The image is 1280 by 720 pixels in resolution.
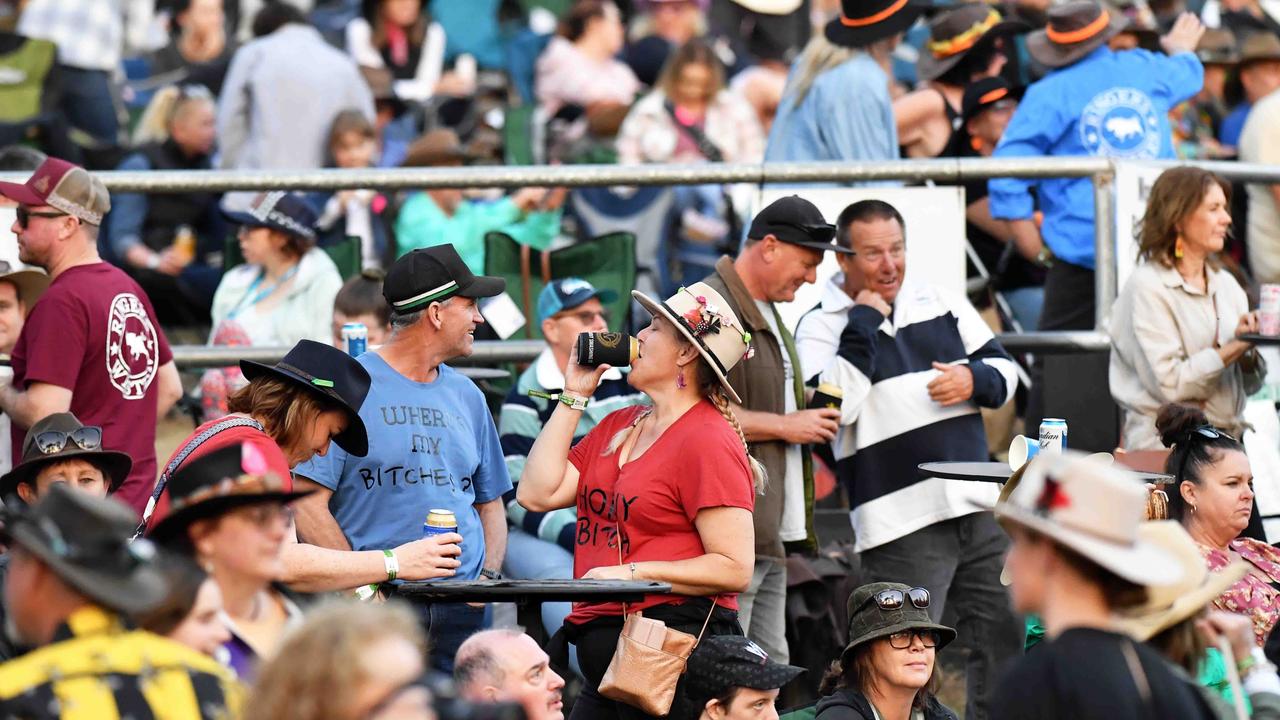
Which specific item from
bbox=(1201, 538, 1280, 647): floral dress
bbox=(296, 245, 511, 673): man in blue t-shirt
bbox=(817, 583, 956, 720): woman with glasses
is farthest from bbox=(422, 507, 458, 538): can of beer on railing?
bbox=(1201, 538, 1280, 647): floral dress

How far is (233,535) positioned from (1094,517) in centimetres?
A: 190

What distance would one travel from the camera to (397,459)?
6383 mm

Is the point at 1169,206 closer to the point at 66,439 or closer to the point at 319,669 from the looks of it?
the point at 66,439

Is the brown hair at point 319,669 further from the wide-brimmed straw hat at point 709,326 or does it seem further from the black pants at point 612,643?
the wide-brimmed straw hat at point 709,326

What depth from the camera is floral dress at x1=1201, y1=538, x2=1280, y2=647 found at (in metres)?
6.61

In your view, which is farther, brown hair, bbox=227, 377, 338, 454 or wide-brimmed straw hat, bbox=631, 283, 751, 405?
wide-brimmed straw hat, bbox=631, 283, 751, 405

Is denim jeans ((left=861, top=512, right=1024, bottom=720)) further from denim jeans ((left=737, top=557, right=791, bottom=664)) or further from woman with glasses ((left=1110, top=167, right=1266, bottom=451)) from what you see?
woman with glasses ((left=1110, top=167, right=1266, bottom=451))

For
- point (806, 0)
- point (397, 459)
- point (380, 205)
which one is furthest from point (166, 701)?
point (806, 0)

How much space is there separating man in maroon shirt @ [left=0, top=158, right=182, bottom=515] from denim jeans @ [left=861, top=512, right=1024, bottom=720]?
290 centimetres

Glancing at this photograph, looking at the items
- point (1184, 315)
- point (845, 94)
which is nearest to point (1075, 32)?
point (845, 94)

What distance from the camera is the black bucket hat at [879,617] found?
6.70 meters

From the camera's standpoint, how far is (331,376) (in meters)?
5.97

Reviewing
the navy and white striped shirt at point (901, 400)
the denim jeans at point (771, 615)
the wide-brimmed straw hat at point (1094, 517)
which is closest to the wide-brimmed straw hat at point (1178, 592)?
the wide-brimmed straw hat at point (1094, 517)

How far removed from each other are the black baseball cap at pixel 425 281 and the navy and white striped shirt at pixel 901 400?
1813 mm
